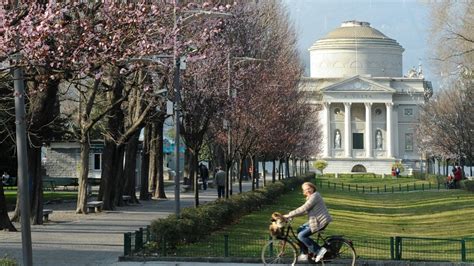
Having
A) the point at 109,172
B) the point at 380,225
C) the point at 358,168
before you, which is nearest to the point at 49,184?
the point at 109,172

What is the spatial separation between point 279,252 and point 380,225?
1850cm

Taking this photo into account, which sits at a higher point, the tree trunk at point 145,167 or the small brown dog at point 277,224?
the tree trunk at point 145,167

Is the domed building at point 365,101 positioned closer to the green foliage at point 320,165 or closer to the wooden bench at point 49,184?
the green foliage at point 320,165

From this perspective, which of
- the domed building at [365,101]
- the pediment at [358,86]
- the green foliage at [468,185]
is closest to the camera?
the green foliage at [468,185]

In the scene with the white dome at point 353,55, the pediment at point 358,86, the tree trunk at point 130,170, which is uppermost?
the white dome at point 353,55

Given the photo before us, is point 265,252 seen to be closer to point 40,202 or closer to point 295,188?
point 40,202

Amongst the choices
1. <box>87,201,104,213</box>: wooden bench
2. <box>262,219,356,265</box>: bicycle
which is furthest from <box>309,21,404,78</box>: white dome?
<box>262,219,356,265</box>: bicycle

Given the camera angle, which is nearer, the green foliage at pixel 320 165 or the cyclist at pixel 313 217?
the cyclist at pixel 313 217

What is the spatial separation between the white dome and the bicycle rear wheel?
127 m

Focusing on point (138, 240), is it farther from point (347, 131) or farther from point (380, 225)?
point (347, 131)

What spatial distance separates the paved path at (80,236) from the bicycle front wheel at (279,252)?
3.00 meters

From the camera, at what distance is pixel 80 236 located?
26.5 metres

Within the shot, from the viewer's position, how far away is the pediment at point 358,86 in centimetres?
13825

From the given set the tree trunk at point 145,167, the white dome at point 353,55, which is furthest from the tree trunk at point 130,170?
the white dome at point 353,55
